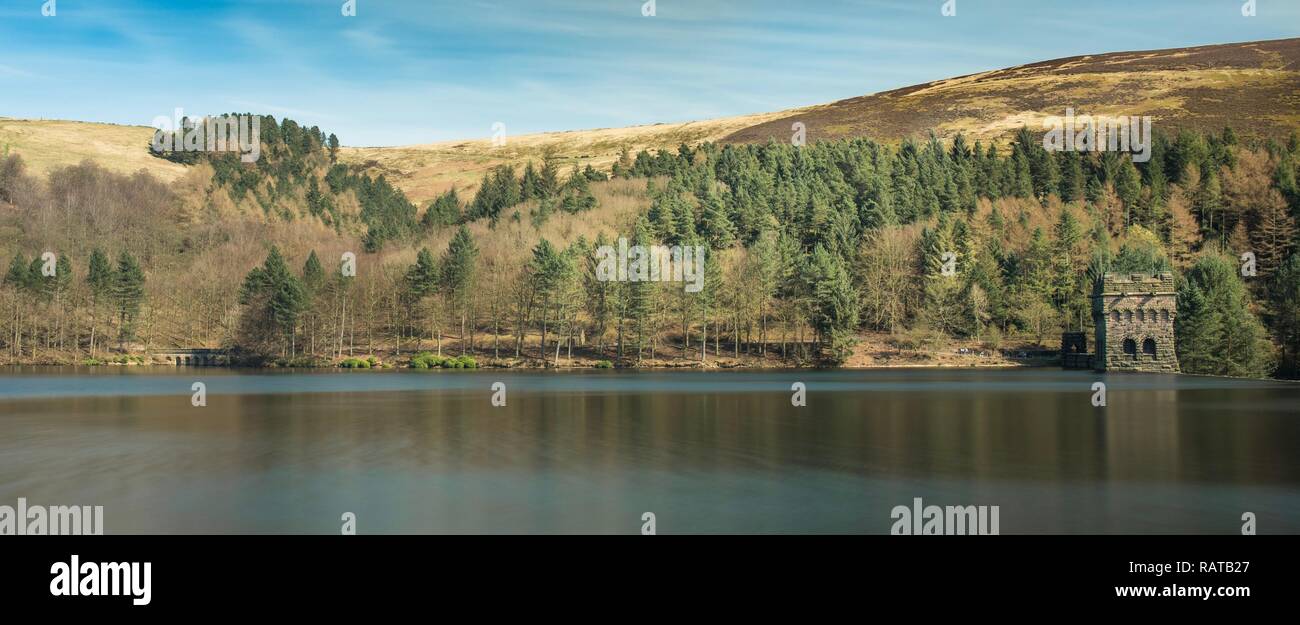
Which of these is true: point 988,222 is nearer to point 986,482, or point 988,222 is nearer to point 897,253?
point 897,253

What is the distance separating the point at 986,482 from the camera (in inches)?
949

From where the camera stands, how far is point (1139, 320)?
8194cm

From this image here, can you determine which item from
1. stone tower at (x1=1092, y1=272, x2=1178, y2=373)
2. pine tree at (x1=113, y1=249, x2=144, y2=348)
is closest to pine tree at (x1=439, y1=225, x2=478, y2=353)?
pine tree at (x1=113, y1=249, x2=144, y2=348)

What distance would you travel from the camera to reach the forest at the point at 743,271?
10638cm

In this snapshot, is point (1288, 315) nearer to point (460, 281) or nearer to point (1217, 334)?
point (1217, 334)

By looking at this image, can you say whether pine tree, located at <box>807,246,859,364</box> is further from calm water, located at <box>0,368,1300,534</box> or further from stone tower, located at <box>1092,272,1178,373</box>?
calm water, located at <box>0,368,1300,534</box>


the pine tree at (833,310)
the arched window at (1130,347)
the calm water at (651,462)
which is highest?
the pine tree at (833,310)

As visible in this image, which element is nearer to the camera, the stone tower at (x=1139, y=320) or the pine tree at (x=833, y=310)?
the stone tower at (x=1139, y=320)

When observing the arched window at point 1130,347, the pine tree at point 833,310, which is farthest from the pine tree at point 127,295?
the arched window at point 1130,347

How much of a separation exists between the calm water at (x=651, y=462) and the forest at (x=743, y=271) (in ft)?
175

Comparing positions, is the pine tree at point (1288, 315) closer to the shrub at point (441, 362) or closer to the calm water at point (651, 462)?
the calm water at point (651, 462)

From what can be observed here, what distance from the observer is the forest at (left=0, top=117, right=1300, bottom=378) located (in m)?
106

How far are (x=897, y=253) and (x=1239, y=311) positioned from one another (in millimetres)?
44508

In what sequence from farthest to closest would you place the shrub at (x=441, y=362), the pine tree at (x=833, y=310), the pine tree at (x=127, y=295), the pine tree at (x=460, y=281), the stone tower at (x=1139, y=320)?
1. the pine tree at (x=460, y=281)
2. the pine tree at (x=127, y=295)
3. the pine tree at (x=833, y=310)
4. the shrub at (x=441, y=362)
5. the stone tower at (x=1139, y=320)
